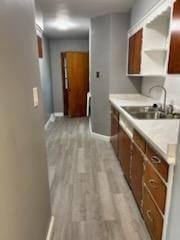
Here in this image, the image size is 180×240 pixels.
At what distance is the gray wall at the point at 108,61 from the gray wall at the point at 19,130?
2677 millimetres

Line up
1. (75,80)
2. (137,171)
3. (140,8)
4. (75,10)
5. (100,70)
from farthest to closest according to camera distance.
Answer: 1. (75,80)
2. (100,70)
3. (75,10)
4. (140,8)
5. (137,171)

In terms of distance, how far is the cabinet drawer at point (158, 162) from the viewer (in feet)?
4.27

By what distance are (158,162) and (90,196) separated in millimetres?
1220

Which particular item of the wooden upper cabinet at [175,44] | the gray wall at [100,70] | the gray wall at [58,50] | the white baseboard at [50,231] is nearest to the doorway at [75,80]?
the gray wall at [58,50]

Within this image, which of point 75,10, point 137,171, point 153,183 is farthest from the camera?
point 75,10

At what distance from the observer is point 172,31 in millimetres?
1761

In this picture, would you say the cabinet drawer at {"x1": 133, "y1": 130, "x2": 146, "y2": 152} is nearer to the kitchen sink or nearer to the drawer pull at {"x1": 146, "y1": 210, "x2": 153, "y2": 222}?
the kitchen sink

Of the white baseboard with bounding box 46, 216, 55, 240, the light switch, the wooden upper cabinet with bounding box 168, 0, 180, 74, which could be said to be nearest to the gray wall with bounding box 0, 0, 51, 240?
the light switch

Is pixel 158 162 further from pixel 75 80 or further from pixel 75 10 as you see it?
pixel 75 80

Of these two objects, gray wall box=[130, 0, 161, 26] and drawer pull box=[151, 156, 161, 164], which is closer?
drawer pull box=[151, 156, 161, 164]

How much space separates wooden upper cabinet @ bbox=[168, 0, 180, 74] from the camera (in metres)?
1.68

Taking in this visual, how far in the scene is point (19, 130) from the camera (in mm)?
1040

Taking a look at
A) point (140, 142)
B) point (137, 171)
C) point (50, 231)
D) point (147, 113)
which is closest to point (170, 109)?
point (147, 113)

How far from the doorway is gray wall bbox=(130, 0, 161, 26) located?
289 cm
